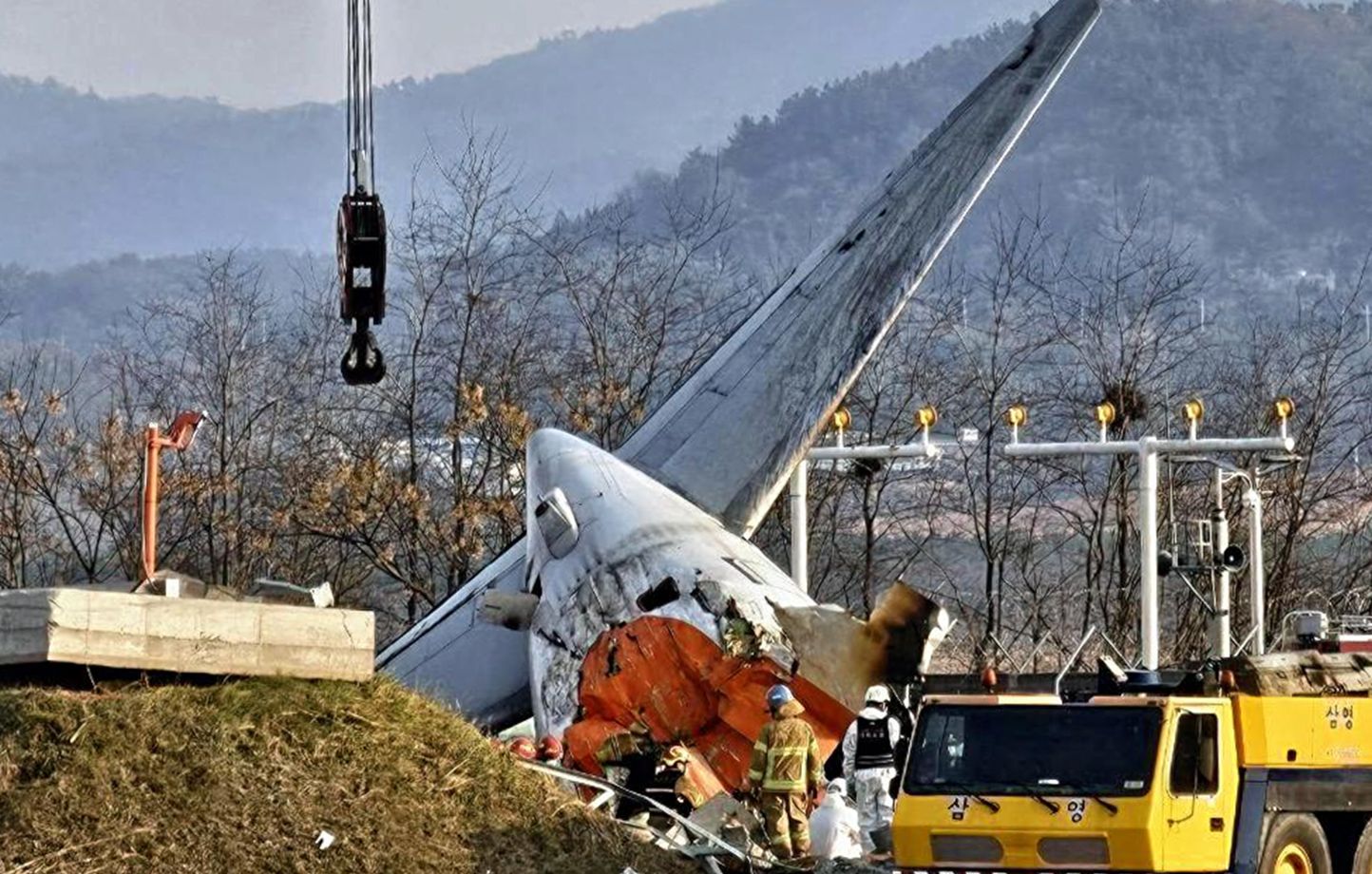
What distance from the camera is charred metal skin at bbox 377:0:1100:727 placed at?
97.3 feet

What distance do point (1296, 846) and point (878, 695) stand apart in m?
5.82

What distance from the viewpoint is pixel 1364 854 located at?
691 inches

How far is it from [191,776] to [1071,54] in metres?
23.4

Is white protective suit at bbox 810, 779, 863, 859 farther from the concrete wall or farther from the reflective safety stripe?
the concrete wall

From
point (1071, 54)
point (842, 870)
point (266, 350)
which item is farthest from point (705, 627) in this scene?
point (266, 350)

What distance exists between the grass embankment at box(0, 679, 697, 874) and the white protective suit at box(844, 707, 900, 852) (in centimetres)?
373

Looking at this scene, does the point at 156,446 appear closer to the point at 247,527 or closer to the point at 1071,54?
the point at 1071,54

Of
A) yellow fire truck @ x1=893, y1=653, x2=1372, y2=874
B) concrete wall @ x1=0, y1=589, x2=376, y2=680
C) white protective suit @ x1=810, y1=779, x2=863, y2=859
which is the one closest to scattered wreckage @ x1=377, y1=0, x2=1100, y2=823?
white protective suit @ x1=810, y1=779, x2=863, y2=859

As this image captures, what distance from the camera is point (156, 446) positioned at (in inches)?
739

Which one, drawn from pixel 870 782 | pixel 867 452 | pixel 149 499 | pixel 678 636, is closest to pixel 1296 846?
pixel 870 782

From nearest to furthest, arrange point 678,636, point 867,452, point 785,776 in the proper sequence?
point 785,776
point 678,636
point 867,452

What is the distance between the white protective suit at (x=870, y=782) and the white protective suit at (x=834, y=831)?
1.74 feet

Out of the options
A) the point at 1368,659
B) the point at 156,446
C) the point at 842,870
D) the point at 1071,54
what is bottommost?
the point at 842,870

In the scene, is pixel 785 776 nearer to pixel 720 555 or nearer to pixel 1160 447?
pixel 720 555
